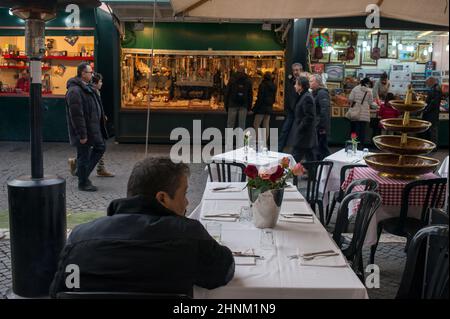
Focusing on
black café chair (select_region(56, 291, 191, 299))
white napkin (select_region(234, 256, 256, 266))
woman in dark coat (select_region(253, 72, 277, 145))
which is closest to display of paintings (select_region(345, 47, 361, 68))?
woman in dark coat (select_region(253, 72, 277, 145))

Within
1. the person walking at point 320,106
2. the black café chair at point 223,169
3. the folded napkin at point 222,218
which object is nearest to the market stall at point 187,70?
the person walking at point 320,106

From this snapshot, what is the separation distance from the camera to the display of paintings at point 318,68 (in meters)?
12.5

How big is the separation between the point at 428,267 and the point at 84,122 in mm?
5943

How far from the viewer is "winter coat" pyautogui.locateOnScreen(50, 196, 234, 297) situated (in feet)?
7.23

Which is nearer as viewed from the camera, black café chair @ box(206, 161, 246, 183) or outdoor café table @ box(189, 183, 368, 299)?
outdoor café table @ box(189, 183, 368, 299)

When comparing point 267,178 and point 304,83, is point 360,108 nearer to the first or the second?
point 304,83

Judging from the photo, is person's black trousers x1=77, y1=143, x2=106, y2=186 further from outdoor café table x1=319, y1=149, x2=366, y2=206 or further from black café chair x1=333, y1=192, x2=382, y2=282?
black café chair x1=333, y1=192, x2=382, y2=282

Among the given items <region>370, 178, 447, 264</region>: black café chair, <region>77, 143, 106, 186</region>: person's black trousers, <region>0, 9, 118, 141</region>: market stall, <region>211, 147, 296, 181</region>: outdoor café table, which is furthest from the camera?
<region>0, 9, 118, 141</region>: market stall

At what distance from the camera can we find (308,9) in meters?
4.29

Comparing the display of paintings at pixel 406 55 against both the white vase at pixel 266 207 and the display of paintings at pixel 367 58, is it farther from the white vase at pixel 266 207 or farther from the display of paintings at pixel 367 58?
the white vase at pixel 266 207

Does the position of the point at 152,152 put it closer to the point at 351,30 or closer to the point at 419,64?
the point at 351,30

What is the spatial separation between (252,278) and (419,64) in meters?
11.8

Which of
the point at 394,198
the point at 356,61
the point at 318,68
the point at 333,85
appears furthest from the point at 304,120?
the point at 356,61

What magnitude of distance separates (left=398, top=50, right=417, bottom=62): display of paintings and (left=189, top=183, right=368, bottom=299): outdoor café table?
34.7ft
